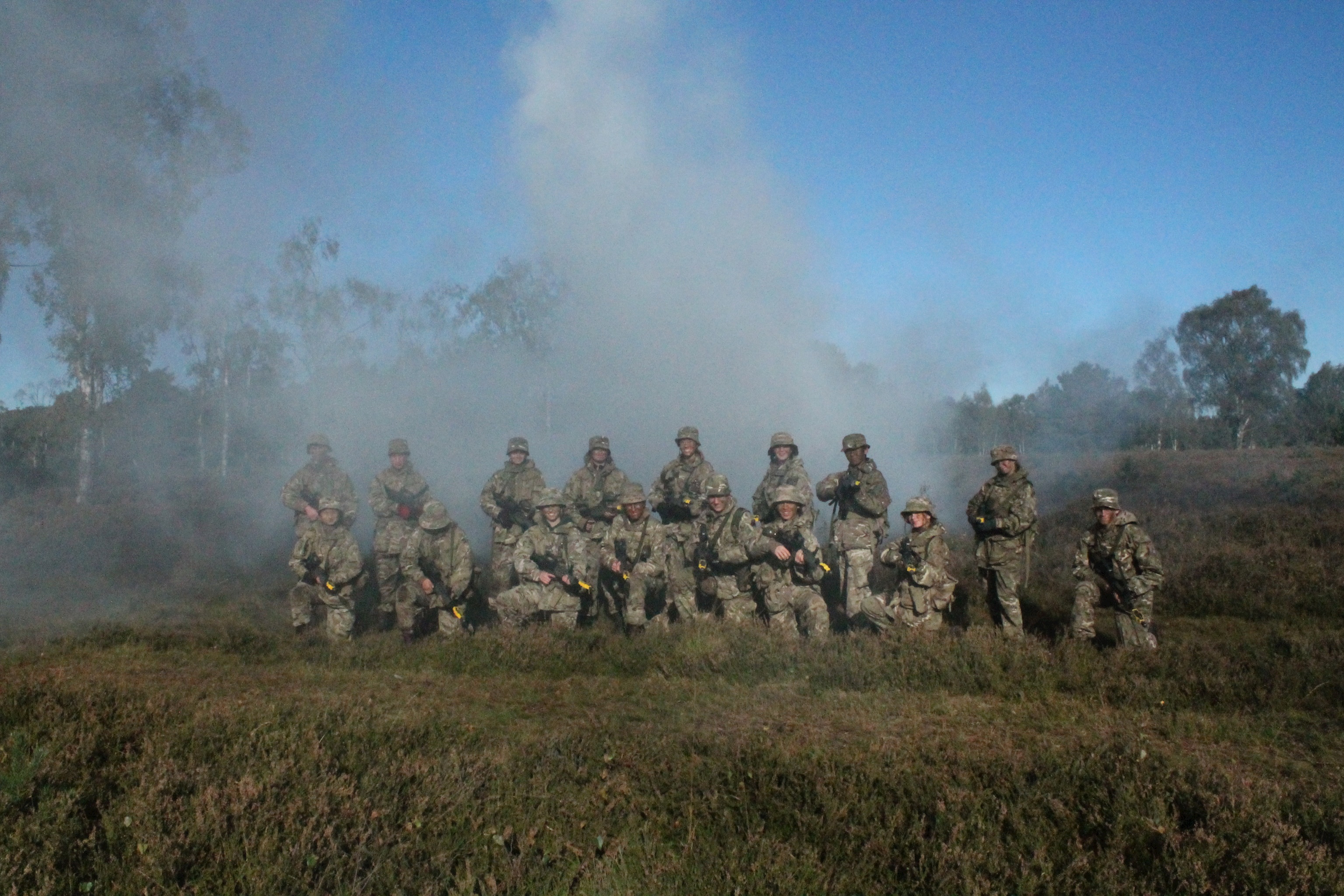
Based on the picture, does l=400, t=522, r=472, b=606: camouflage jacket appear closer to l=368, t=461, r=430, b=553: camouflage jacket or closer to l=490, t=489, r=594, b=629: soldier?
l=490, t=489, r=594, b=629: soldier

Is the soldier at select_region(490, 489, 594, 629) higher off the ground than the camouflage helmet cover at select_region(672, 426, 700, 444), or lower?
lower

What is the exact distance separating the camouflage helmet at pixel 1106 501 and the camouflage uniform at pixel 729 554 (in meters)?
3.82

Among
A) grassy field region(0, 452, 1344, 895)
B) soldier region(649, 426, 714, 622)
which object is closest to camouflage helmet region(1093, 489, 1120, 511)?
grassy field region(0, 452, 1344, 895)

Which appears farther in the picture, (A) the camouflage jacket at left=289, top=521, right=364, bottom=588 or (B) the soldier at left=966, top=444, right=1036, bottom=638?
(A) the camouflage jacket at left=289, top=521, right=364, bottom=588

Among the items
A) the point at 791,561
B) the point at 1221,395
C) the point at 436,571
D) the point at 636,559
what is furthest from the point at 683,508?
the point at 1221,395

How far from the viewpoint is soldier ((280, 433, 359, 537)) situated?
42.7 feet

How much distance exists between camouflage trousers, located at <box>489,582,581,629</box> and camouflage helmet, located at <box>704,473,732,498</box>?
2334 mm

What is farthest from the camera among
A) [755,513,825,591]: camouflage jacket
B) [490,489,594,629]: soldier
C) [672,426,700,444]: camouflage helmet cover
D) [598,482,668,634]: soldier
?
[672,426,700,444]: camouflage helmet cover

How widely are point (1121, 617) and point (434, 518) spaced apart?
877 centimetres

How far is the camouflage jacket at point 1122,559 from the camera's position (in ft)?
29.1

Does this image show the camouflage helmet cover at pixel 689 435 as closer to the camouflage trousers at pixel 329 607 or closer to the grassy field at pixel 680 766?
the grassy field at pixel 680 766

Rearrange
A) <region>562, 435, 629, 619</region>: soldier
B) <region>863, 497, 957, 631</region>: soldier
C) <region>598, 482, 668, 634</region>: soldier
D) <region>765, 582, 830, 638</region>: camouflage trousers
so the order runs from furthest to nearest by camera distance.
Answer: <region>562, 435, 629, 619</region>: soldier, <region>598, 482, 668, 634</region>: soldier, <region>765, 582, 830, 638</region>: camouflage trousers, <region>863, 497, 957, 631</region>: soldier

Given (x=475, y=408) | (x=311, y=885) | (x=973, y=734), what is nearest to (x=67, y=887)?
(x=311, y=885)

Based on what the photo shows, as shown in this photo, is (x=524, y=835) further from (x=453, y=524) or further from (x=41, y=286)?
(x=41, y=286)
